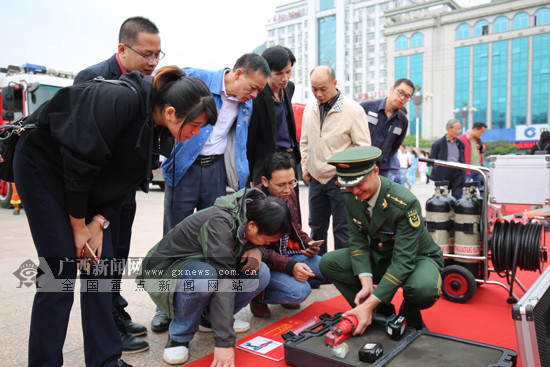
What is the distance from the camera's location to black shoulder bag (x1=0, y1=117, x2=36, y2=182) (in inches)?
55.9

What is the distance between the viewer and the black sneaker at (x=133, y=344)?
204cm

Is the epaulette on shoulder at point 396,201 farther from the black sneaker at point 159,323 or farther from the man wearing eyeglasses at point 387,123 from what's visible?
the man wearing eyeglasses at point 387,123

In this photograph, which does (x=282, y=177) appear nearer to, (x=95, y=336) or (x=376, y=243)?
(x=376, y=243)

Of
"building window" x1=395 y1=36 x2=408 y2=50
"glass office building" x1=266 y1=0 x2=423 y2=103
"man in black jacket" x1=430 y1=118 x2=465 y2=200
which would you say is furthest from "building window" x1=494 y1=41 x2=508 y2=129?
"man in black jacket" x1=430 y1=118 x2=465 y2=200

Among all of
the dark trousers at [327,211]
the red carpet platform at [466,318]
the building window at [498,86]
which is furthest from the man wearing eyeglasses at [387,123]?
the building window at [498,86]

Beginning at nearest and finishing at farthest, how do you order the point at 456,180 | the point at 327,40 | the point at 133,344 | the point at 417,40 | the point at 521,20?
the point at 133,344 → the point at 456,180 → the point at 521,20 → the point at 417,40 → the point at 327,40

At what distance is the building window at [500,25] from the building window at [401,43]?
967 cm

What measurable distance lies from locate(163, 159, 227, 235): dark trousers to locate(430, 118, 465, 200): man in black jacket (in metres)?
4.04

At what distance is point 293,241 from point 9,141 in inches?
69.7

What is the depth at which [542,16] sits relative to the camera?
43.7 meters

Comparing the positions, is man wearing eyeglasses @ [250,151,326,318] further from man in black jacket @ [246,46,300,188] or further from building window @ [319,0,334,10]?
building window @ [319,0,334,10]

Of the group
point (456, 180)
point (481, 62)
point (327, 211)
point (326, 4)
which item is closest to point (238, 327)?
point (327, 211)

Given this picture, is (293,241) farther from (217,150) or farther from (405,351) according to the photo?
(405,351)

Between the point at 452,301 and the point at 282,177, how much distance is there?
1.47m
